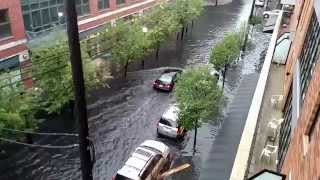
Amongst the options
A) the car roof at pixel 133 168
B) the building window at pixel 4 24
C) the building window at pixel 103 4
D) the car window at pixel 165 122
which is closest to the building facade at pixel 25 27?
the building window at pixel 4 24

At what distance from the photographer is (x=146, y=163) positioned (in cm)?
1766

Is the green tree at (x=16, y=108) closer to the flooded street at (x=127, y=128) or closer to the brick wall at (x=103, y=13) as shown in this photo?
the flooded street at (x=127, y=128)

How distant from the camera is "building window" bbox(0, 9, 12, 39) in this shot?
25.2 m

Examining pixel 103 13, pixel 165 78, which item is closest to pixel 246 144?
pixel 165 78

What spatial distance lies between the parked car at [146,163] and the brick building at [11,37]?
→ 1165cm

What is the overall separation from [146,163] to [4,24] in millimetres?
14872

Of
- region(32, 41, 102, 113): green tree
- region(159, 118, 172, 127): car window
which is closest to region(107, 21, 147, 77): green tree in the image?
region(32, 41, 102, 113): green tree

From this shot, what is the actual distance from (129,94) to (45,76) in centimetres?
750

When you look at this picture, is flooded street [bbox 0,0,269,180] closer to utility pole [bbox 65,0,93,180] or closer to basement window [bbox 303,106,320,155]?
basement window [bbox 303,106,320,155]

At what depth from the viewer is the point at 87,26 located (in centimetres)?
3319

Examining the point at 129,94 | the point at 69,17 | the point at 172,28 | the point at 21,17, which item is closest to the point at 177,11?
the point at 172,28

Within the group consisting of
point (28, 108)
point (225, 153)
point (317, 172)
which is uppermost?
point (317, 172)

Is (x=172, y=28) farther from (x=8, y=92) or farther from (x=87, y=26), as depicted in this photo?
(x=8, y=92)

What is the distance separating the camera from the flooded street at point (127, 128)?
65.4 feet
